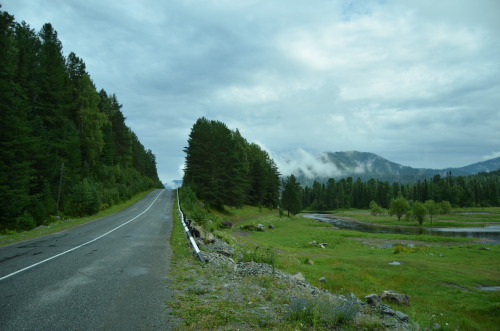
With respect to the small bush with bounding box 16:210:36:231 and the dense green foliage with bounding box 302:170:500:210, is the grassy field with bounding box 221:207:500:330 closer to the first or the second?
the small bush with bounding box 16:210:36:231

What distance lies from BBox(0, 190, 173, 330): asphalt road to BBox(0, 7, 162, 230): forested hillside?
17.7 meters

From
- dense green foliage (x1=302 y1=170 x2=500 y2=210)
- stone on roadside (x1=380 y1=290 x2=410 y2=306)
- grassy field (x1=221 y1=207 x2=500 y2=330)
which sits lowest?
grassy field (x1=221 y1=207 x2=500 y2=330)

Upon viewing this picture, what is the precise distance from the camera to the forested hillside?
88.5 feet

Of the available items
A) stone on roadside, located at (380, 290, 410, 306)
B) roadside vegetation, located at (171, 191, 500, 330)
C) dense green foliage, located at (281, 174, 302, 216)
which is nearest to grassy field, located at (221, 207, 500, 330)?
roadside vegetation, located at (171, 191, 500, 330)

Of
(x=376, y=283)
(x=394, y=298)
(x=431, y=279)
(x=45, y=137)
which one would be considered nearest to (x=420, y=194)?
(x=431, y=279)

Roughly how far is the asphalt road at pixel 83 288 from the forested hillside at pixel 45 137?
58.1 ft

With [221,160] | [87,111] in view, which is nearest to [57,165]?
[87,111]

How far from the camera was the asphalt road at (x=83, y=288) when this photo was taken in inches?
227

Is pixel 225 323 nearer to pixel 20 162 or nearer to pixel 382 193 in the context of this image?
pixel 20 162

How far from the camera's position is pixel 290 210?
293ft

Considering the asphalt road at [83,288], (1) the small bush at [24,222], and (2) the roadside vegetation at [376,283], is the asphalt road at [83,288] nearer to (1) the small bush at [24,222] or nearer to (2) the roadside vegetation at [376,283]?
(2) the roadside vegetation at [376,283]

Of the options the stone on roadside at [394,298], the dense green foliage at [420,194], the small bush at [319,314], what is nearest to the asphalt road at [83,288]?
the small bush at [319,314]

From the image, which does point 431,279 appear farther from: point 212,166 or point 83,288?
point 212,166

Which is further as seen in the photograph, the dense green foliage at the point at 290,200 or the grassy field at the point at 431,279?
the dense green foliage at the point at 290,200
